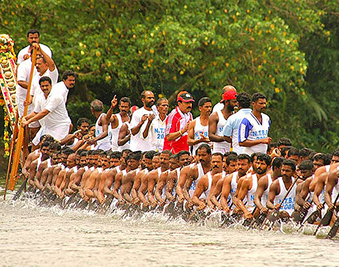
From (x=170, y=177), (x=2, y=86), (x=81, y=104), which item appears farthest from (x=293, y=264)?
(x=81, y=104)

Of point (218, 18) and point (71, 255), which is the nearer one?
point (71, 255)

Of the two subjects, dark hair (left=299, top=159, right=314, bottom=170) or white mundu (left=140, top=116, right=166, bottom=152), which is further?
white mundu (left=140, top=116, right=166, bottom=152)

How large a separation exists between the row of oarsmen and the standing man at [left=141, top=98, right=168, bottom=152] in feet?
2.76

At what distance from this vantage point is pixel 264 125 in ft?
42.4

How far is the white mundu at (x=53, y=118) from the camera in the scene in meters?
16.5

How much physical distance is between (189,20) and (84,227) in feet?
35.9


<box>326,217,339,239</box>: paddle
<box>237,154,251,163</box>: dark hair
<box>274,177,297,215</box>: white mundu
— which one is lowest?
<box>326,217,339,239</box>: paddle

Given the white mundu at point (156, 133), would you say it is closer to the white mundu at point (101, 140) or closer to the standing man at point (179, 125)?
the standing man at point (179, 125)

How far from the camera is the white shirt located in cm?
1291

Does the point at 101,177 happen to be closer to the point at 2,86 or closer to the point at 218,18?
the point at 2,86

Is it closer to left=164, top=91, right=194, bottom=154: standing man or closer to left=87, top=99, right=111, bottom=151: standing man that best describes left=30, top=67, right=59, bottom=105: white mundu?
left=87, top=99, right=111, bottom=151: standing man

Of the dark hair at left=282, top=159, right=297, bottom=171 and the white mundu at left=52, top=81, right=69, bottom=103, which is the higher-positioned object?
the white mundu at left=52, top=81, right=69, bottom=103

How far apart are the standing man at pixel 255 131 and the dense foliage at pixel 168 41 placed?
931 cm

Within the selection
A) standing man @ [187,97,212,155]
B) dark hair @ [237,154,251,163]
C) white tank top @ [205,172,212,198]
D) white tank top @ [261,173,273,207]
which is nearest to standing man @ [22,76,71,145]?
standing man @ [187,97,212,155]
